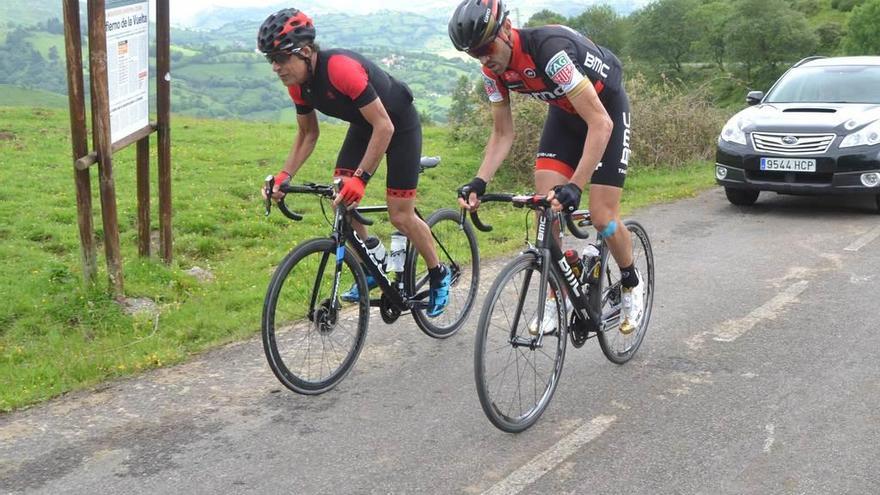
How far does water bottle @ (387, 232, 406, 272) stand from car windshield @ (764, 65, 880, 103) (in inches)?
303

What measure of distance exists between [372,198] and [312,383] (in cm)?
709

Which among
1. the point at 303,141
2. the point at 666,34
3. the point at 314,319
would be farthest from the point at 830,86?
the point at 666,34

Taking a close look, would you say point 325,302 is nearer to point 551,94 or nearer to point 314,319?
point 314,319

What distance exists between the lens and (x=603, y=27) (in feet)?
340

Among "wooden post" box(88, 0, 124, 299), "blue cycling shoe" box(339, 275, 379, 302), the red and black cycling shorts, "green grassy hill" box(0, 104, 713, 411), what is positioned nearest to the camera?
the red and black cycling shorts

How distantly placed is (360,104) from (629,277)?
6.50 ft

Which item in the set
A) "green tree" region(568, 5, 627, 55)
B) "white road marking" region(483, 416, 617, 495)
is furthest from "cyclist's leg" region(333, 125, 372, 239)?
"green tree" region(568, 5, 627, 55)

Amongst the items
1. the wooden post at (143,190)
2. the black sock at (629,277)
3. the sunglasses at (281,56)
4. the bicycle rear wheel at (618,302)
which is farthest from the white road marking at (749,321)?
the wooden post at (143,190)

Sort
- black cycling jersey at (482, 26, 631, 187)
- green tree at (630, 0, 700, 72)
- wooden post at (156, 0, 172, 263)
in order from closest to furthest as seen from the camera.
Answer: black cycling jersey at (482, 26, 631, 187) < wooden post at (156, 0, 172, 263) < green tree at (630, 0, 700, 72)

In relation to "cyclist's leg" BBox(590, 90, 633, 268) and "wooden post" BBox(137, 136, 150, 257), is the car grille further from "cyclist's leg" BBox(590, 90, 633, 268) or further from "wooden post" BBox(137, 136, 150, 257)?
"wooden post" BBox(137, 136, 150, 257)

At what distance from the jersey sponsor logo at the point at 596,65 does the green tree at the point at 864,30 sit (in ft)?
264

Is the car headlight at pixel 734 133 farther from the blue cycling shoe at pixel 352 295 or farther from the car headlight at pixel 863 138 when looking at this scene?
the blue cycling shoe at pixel 352 295

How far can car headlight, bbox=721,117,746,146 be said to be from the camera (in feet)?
34.3

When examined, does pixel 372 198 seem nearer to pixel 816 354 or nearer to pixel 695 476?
pixel 816 354
